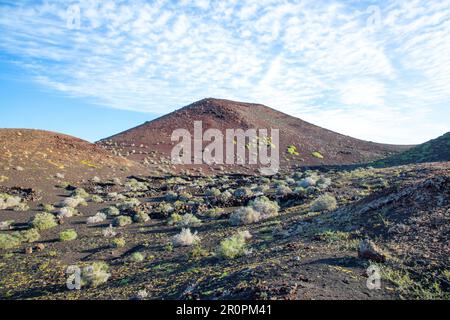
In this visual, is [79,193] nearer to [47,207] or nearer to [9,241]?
[47,207]

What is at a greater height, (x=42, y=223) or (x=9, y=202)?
(x=9, y=202)

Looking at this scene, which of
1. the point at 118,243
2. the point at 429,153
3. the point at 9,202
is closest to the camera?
the point at 118,243

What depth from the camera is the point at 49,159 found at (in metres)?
33.6

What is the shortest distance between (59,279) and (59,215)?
9.44 m

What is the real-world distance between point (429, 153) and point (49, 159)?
48983 millimetres

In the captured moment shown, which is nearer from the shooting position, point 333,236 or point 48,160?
point 333,236

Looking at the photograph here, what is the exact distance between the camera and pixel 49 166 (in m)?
31.7

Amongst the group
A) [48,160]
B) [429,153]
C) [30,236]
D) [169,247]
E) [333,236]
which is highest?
[429,153]

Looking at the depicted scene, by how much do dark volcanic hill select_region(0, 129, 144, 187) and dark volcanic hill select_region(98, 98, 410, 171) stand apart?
6.75 meters

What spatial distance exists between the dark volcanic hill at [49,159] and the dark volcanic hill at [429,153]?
3680 cm

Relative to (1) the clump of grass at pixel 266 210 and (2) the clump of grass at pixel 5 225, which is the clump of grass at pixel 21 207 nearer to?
(2) the clump of grass at pixel 5 225

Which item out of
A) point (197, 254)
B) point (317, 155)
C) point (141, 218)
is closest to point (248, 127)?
point (317, 155)

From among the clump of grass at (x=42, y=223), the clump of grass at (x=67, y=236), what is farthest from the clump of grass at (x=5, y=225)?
the clump of grass at (x=67, y=236)
